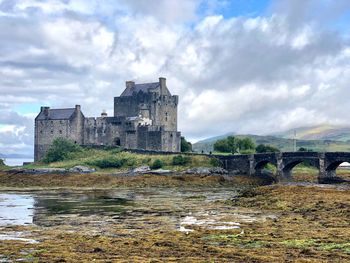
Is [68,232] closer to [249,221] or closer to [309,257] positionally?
[249,221]

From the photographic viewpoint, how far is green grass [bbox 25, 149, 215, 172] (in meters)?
74.4

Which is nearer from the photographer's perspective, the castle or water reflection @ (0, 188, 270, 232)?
water reflection @ (0, 188, 270, 232)

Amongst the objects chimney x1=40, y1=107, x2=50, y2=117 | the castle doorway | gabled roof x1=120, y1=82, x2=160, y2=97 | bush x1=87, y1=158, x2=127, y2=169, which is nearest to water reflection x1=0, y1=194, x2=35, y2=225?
bush x1=87, y1=158, x2=127, y2=169

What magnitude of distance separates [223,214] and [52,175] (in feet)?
138

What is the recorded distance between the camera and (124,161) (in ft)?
254

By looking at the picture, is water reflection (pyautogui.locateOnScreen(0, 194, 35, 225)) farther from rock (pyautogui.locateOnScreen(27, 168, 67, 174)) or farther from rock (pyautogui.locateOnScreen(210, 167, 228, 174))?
rock (pyautogui.locateOnScreen(210, 167, 228, 174))

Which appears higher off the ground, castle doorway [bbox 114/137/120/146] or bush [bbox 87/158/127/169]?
castle doorway [bbox 114/137/120/146]

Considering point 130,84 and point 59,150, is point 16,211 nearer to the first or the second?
point 59,150

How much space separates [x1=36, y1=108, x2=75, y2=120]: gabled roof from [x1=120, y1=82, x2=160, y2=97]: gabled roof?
9727 mm

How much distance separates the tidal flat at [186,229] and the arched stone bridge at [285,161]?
2065 centimetres

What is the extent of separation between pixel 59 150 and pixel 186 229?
61.4m

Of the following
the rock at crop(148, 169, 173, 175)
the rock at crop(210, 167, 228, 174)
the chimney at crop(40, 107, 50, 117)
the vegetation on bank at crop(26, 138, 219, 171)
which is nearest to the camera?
the rock at crop(148, 169, 173, 175)

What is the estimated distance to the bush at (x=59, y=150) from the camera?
83188 millimetres

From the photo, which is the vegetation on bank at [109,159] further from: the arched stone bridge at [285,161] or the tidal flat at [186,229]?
the tidal flat at [186,229]
